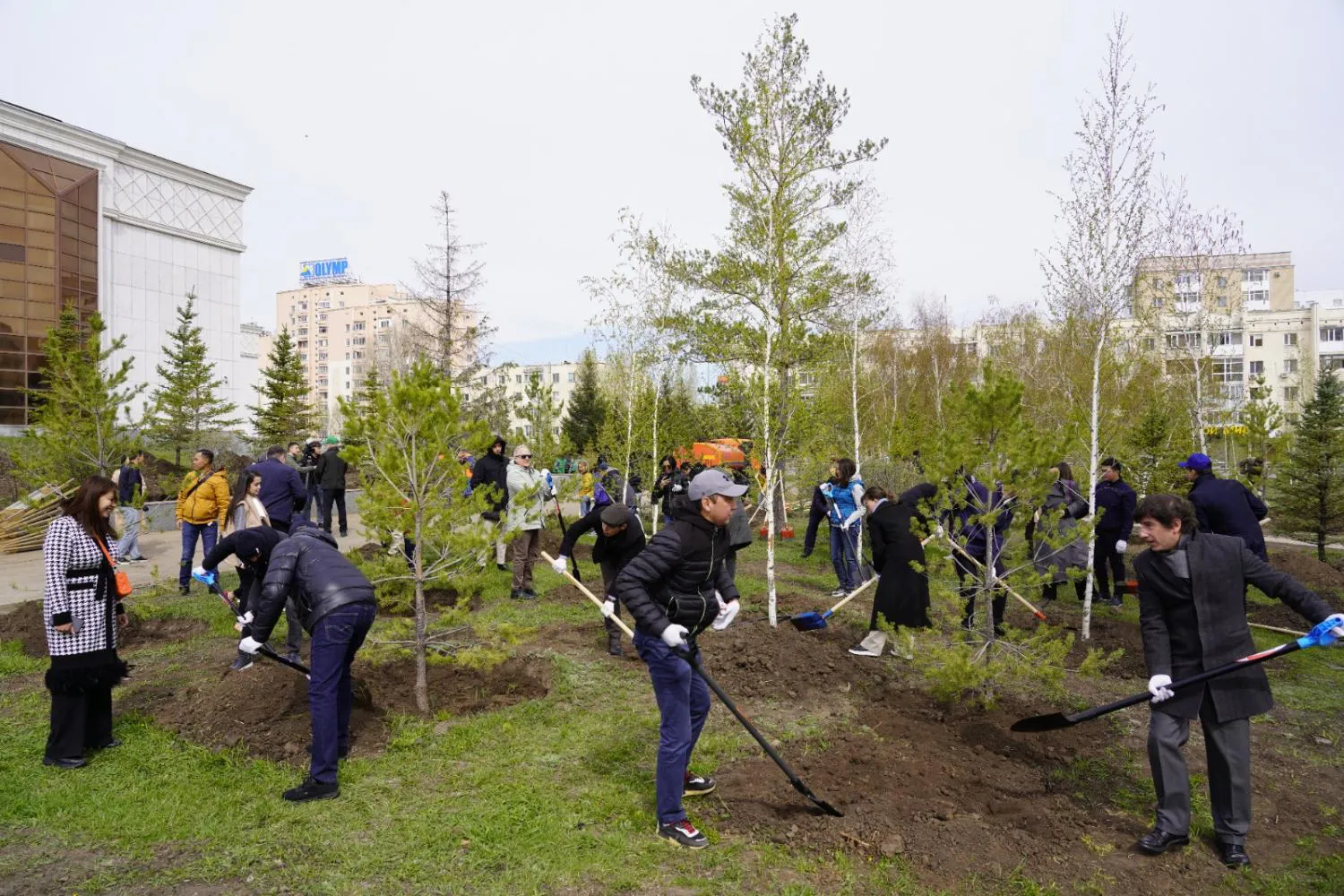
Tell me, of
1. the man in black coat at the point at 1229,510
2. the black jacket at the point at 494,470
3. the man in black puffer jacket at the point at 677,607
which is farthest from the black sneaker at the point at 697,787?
the black jacket at the point at 494,470

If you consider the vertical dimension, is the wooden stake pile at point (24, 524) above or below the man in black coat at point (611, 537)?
below

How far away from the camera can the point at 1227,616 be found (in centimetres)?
395

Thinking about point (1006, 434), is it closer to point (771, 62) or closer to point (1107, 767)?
point (1107, 767)

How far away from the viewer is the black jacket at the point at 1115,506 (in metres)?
9.65

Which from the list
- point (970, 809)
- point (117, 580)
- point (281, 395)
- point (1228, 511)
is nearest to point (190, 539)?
point (117, 580)

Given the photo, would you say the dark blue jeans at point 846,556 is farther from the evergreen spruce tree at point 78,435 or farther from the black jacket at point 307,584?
the evergreen spruce tree at point 78,435

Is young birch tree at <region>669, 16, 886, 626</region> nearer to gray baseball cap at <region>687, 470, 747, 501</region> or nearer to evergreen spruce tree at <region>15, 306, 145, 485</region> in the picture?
gray baseball cap at <region>687, 470, 747, 501</region>

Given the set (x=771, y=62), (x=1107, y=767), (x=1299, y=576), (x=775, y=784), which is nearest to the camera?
(x=775, y=784)

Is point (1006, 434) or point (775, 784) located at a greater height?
point (1006, 434)

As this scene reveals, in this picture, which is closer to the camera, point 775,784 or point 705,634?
point 775,784

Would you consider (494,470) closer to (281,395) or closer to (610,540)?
(610,540)

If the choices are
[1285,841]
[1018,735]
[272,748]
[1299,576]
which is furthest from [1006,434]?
[1299,576]

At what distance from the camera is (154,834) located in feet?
13.4

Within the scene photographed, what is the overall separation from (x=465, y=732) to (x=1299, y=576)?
1157 centimetres
